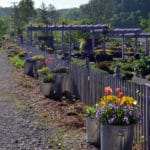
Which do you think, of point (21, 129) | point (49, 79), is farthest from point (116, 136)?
point (49, 79)

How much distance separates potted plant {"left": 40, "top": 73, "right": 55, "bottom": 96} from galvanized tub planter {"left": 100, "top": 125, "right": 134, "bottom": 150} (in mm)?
7747

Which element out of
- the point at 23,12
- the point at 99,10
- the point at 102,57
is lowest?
the point at 102,57

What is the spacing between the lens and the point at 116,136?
7.72m

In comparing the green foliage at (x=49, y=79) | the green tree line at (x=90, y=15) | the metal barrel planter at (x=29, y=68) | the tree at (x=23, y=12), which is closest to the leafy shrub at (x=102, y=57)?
the metal barrel planter at (x=29, y=68)

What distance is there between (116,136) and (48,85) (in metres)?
7.98

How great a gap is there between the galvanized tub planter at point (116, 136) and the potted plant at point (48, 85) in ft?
25.4

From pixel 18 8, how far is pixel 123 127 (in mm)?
97501

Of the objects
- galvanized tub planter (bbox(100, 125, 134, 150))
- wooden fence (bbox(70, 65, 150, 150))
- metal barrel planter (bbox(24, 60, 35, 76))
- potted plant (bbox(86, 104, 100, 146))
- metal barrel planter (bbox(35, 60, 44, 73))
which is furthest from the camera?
metal barrel planter (bbox(24, 60, 35, 76))

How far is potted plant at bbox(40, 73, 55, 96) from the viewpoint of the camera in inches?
610

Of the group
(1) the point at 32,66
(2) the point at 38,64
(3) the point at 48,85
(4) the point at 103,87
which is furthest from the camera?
(1) the point at 32,66

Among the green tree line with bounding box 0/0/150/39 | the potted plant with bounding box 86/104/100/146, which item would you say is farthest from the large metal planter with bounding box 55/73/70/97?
the green tree line with bounding box 0/0/150/39

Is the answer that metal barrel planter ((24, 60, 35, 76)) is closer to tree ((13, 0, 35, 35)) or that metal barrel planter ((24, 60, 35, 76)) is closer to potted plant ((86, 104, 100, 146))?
potted plant ((86, 104, 100, 146))

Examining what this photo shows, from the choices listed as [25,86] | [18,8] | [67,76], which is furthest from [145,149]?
[18,8]

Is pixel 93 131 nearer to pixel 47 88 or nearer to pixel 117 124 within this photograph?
pixel 117 124
